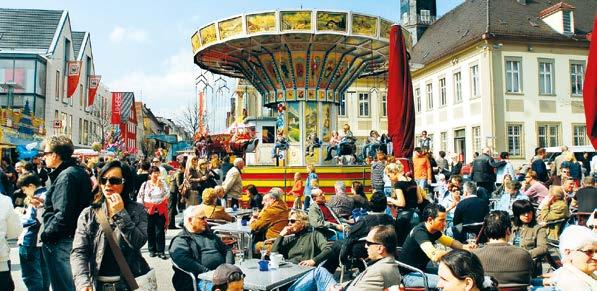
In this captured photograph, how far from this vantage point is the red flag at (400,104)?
1030 centimetres

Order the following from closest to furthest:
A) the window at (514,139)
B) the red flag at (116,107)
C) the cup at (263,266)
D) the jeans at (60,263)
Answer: the jeans at (60,263) < the cup at (263,266) < the window at (514,139) < the red flag at (116,107)

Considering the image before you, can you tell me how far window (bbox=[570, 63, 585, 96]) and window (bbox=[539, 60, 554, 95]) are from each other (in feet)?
4.74

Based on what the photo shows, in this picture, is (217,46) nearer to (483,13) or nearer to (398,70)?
(398,70)

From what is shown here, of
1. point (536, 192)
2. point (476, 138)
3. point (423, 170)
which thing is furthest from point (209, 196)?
point (476, 138)

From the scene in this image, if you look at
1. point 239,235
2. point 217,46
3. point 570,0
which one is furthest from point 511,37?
point 239,235

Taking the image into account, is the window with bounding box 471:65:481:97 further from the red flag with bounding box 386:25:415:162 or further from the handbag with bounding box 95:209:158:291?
the handbag with bounding box 95:209:158:291

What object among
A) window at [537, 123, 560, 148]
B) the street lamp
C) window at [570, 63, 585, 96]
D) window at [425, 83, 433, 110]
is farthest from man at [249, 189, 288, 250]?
window at [425, 83, 433, 110]

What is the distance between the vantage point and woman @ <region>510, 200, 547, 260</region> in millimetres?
5652

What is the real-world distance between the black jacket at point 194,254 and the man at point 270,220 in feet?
5.32

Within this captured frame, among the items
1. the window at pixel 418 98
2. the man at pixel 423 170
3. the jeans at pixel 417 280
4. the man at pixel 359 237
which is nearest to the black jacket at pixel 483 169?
the man at pixel 423 170

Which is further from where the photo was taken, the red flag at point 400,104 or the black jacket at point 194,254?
the red flag at point 400,104

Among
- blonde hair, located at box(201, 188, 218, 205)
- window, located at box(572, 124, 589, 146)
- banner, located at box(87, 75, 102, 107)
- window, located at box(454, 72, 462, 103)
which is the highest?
banner, located at box(87, 75, 102, 107)

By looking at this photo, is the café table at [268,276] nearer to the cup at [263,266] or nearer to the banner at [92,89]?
the cup at [263,266]

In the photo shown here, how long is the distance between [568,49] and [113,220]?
3387cm
